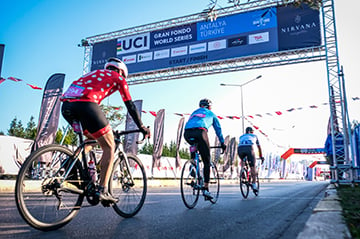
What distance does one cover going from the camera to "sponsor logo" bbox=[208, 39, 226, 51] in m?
17.1

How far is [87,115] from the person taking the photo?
9.89ft

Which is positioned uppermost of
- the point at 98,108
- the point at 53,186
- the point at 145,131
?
the point at 98,108

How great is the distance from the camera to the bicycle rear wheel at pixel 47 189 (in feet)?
8.37

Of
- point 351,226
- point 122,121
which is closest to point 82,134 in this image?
point 351,226

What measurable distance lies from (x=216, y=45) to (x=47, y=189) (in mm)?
15711

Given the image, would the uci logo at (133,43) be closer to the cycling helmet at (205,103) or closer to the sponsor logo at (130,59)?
the sponsor logo at (130,59)

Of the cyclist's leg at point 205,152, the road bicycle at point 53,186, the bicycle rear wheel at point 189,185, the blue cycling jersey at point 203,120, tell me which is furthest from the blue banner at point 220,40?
the road bicycle at point 53,186

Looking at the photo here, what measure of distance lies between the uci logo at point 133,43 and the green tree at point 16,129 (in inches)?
1162

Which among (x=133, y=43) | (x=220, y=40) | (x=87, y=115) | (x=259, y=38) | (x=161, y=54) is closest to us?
(x=87, y=115)

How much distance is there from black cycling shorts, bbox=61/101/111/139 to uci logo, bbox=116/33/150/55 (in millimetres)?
16573

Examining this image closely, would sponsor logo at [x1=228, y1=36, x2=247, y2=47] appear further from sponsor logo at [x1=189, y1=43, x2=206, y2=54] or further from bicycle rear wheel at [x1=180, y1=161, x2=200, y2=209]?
bicycle rear wheel at [x1=180, y1=161, x2=200, y2=209]

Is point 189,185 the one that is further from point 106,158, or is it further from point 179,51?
point 179,51

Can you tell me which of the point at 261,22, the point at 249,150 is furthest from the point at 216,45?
the point at 249,150

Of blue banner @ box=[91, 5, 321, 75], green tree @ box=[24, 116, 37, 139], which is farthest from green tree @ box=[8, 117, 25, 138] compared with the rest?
blue banner @ box=[91, 5, 321, 75]
